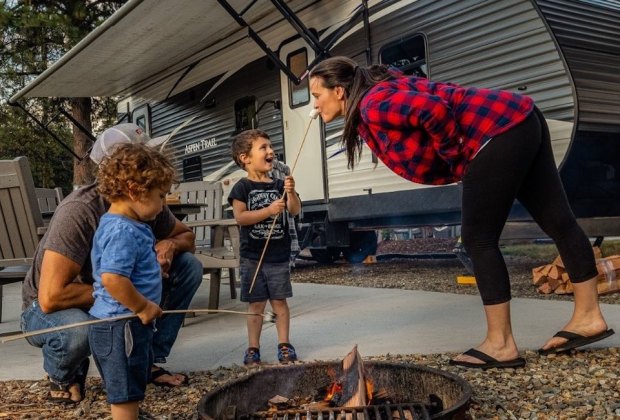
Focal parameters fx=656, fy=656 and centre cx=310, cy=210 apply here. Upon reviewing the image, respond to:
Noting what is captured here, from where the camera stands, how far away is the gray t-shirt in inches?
90.0

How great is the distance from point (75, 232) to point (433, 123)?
1.34m

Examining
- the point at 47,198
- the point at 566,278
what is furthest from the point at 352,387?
the point at 47,198

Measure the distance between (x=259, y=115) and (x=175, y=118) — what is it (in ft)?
8.04

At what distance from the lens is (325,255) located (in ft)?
28.7

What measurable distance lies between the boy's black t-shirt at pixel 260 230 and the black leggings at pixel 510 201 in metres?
0.92

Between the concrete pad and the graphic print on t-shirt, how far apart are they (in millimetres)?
591

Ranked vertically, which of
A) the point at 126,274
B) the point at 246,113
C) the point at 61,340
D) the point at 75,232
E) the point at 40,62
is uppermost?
the point at 40,62

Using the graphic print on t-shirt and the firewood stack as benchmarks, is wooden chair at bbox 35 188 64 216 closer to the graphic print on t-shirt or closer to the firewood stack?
the graphic print on t-shirt

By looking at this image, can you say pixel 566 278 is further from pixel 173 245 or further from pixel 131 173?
pixel 131 173

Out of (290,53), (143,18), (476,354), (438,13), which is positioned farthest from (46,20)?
(476,354)

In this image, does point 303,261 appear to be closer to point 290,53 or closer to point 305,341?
point 290,53

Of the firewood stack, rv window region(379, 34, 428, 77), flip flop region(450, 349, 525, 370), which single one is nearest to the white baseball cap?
flip flop region(450, 349, 525, 370)

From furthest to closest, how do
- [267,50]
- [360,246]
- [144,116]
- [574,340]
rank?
[144,116] → [360,246] → [267,50] → [574,340]

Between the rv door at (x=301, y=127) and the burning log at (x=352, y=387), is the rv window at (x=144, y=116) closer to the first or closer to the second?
the rv door at (x=301, y=127)
